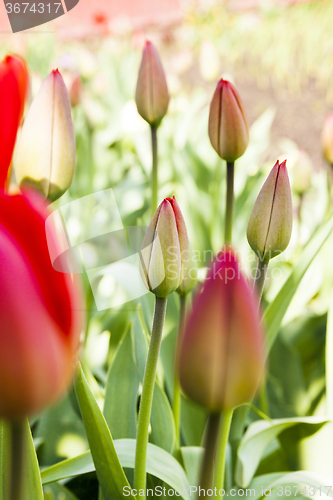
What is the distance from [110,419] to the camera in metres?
0.49

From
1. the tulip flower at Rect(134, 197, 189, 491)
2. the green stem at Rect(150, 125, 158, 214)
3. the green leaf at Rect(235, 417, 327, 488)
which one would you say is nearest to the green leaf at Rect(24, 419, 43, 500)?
the tulip flower at Rect(134, 197, 189, 491)

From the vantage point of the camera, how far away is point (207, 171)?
1.33 metres

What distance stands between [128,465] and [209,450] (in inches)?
10.5

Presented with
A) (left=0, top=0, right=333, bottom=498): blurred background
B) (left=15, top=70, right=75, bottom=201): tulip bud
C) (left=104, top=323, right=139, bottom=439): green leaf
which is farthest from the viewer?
A: (left=0, top=0, right=333, bottom=498): blurred background

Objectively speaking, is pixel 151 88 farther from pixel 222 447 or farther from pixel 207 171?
pixel 207 171

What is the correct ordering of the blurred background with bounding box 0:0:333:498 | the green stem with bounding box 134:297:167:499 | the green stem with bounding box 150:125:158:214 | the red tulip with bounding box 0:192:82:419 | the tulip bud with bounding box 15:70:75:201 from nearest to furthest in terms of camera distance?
the red tulip with bounding box 0:192:82:419, the green stem with bounding box 134:297:167:499, the tulip bud with bounding box 15:70:75:201, the green stem with bounding box 150:125:158:214, the blurred background with bounding box 0:0:333:498

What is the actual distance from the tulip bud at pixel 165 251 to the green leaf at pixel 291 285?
0.24 meters

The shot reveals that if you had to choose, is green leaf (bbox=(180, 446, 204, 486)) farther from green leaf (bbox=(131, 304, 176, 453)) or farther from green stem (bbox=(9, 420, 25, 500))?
green stem (bbox=(9, 420, 25, 500))

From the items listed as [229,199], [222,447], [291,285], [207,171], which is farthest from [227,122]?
[207,171]

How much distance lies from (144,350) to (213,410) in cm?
31

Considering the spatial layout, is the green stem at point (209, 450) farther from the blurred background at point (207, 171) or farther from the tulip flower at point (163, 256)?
the blurred background at point (207, 171)

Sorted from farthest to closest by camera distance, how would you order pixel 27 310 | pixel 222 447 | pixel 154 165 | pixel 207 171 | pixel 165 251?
pixel 207 171
pixel 154 165
pixel 222 447
pixel 165 251
pixel 27 310

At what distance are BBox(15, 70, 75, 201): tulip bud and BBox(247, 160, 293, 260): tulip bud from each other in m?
0.17

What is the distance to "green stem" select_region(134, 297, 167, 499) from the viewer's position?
0.95ft
